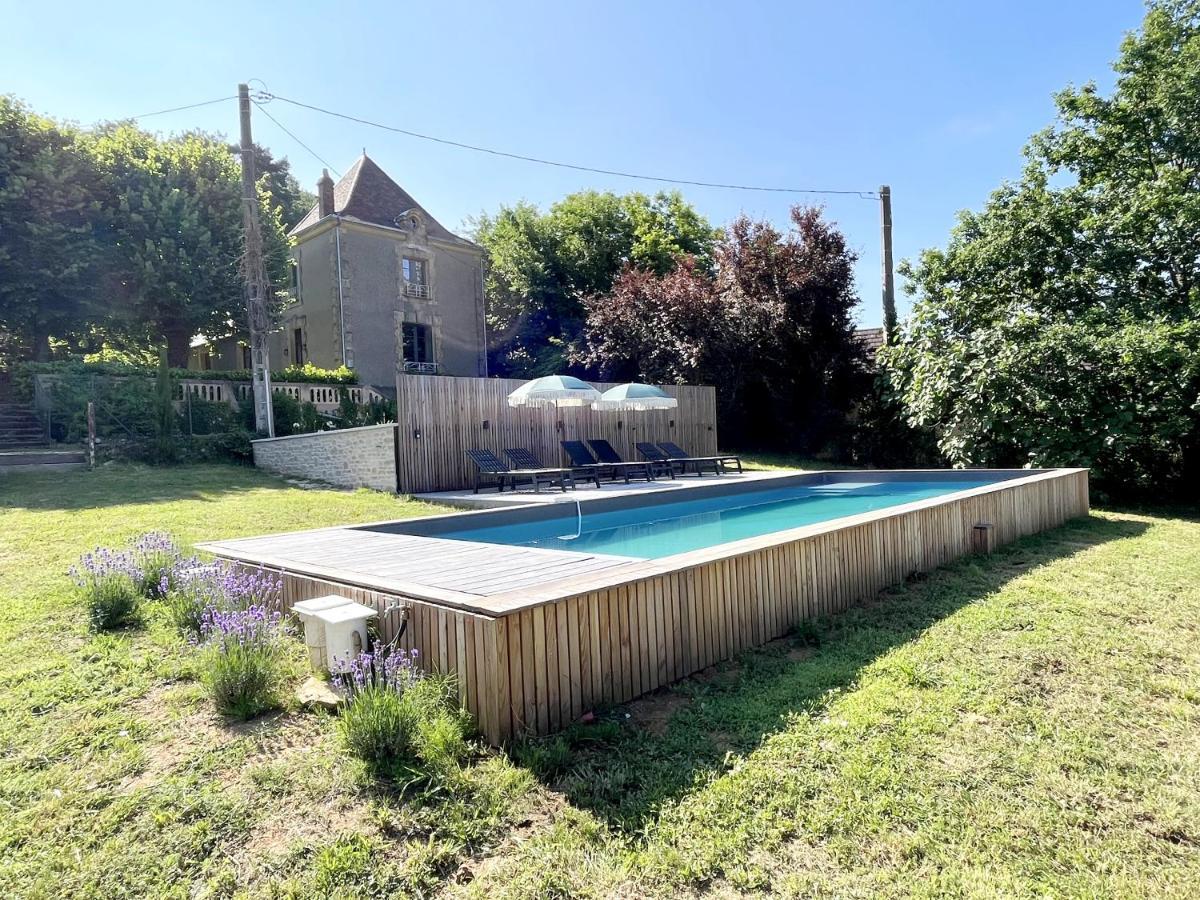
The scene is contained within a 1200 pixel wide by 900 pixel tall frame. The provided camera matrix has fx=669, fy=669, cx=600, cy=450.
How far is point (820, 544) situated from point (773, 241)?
14577 millimetres

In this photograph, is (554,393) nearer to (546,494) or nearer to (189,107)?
(546,494)

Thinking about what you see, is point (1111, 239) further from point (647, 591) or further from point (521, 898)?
point (521, 898)

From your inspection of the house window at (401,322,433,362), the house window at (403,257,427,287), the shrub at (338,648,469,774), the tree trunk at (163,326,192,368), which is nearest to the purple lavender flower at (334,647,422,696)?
the shrub at (338,648,469,774)

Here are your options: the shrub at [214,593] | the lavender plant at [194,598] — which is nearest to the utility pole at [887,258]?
the shrub at [214,593]

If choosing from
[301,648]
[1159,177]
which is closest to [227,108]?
[301,648]

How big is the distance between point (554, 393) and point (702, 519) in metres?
3.48

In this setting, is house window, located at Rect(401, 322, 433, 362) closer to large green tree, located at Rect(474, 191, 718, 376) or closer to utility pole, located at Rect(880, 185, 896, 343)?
large green tree, located at Rect(474, 191, 718, 376)

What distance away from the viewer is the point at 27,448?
1302cm

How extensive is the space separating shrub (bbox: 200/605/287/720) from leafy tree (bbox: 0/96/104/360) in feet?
57.2

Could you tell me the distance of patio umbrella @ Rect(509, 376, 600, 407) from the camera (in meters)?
11.6

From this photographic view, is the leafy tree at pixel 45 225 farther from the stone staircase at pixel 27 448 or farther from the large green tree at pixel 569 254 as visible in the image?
the large green tree at pixel 569 254

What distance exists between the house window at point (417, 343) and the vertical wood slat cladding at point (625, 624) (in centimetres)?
1974

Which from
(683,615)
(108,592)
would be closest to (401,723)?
(683,615)

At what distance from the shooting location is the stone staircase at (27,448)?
11.6 m
